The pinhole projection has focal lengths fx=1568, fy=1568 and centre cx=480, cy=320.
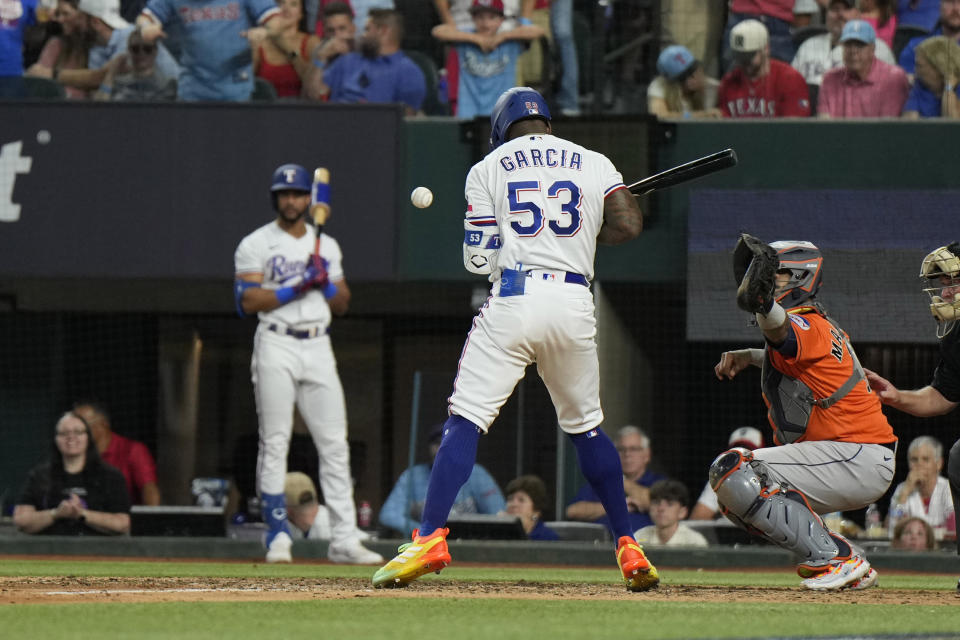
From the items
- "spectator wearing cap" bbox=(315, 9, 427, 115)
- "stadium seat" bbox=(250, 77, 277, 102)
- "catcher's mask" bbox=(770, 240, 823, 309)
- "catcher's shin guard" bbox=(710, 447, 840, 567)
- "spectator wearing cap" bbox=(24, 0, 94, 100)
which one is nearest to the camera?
"catcher's shin guard" bbox=(710, 447, 840, 567)

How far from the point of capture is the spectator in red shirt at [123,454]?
11.7 metres

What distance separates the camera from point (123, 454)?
38.8 ft

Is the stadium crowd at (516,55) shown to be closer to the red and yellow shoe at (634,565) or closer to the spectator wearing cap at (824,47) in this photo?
the spectator wearing cap at (824,47)

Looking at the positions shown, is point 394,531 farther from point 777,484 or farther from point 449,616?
point 449,616

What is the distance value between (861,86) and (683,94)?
1281 millimetres

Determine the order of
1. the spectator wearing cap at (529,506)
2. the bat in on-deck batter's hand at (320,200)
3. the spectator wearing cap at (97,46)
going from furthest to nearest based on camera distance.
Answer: the spectator wearing cap at (97,46)
the spectator wearing cap at (529,506)
the bat in on-deck batter's hand at (320,200)

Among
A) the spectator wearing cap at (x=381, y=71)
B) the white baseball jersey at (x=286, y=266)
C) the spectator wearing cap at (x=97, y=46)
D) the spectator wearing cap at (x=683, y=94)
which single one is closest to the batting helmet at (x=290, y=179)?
the white baseball jersey at (x=286, y=266)

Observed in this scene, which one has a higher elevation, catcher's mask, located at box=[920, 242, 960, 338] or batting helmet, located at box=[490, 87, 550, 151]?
batting helmet, located at box=[490, 87, 550, 151]

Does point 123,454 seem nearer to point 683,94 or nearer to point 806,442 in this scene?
point 683,94

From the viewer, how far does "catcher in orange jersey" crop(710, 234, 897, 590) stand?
20.4 ft

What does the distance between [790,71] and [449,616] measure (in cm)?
747

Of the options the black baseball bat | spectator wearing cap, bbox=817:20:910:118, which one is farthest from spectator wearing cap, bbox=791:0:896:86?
the black baseball bat

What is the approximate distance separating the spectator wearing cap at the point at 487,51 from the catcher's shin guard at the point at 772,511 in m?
5.80

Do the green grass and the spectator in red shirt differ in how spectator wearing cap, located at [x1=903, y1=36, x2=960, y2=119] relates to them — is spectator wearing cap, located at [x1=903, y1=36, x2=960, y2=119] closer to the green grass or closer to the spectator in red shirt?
the green grass
